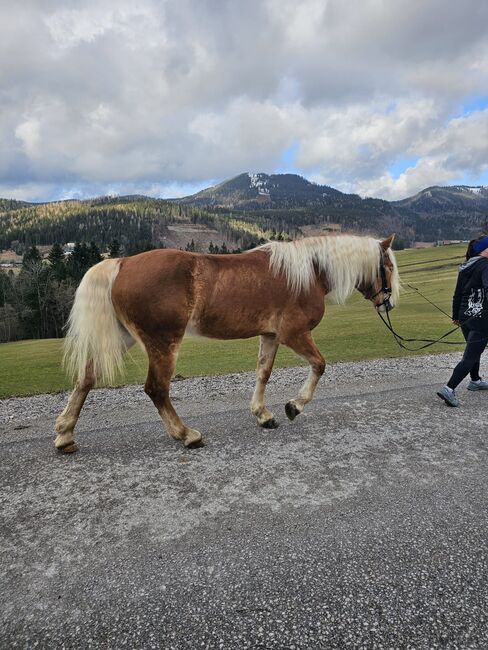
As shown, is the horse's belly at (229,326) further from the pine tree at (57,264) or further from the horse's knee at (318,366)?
the pine tree at (57,264)

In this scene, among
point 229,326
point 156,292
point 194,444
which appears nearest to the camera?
point 156,292

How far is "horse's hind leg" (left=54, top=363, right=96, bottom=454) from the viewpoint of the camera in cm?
489

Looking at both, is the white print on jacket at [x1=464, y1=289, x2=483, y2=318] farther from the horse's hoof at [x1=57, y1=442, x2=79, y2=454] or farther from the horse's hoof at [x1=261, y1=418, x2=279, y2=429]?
the horse's hoof at [x1=57, y1=442, x2=79, y2=454]

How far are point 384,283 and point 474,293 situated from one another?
1777mm

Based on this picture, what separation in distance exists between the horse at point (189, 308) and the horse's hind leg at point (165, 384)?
0.01 m

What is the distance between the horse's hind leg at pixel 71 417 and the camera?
4887mm

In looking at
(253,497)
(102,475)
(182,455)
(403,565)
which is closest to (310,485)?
(253,497)

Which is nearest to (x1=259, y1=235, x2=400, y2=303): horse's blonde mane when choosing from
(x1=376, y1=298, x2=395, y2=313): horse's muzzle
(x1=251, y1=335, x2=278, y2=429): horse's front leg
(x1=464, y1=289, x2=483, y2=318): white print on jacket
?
(x1=376, y1=298, x2=395, y2=313): horse's muzzle

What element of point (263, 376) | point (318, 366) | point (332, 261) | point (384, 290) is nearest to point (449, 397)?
point (384, 290)

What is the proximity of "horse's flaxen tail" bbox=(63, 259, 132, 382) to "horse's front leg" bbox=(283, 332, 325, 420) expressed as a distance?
2403 millimetres

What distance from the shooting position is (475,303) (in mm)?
6609

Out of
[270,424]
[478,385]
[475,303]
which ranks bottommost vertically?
[478,385]

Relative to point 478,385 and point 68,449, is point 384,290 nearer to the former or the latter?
point 478,385

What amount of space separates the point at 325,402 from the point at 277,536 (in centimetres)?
389
